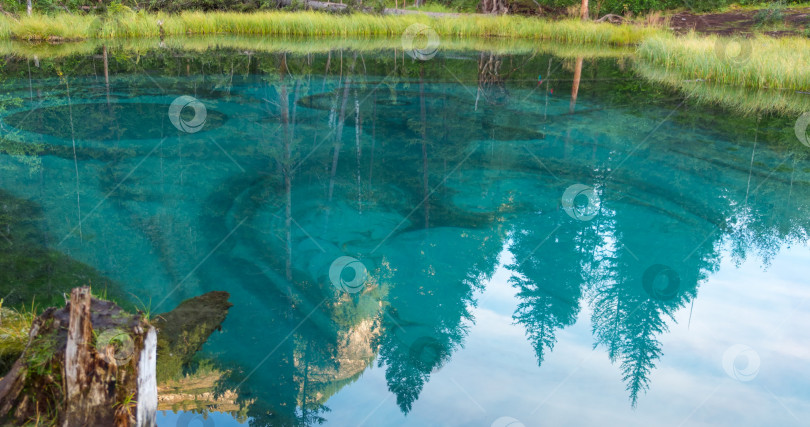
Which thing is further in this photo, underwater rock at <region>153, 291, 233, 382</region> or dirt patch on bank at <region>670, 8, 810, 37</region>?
dirt patch on bank at <region>670, 8, 810, 37</region>

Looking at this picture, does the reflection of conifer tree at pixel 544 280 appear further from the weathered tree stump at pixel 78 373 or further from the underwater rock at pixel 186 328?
the weathered tree stump at pixel 78 373

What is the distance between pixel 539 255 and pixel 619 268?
0.60 meters

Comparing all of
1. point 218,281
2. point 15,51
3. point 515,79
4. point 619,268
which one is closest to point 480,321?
point 619,268

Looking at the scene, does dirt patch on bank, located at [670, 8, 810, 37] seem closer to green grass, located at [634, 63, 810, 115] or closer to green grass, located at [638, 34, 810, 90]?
green grass, located at [638, 34, 810, 90]

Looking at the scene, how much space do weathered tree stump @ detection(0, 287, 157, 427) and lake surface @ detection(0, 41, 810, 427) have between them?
0.85 metres

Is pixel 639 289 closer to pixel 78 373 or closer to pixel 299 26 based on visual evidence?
pixel 78 373

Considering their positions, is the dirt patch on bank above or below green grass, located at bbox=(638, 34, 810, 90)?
above

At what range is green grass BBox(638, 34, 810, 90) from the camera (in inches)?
433

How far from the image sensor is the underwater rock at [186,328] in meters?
2.94

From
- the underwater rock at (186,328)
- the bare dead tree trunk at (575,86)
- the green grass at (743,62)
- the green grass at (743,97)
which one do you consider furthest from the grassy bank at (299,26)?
the underwater rock at (186,328)

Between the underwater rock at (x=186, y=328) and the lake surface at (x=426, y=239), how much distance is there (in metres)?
0.10

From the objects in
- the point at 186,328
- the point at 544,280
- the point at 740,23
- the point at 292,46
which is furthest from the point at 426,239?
the point at 740,23

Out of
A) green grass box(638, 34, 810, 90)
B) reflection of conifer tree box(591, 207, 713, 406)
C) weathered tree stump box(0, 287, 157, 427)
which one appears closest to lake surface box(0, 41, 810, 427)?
reflection of conifer tree box(591, 207, 713, 406)

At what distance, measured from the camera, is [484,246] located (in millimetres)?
4867
